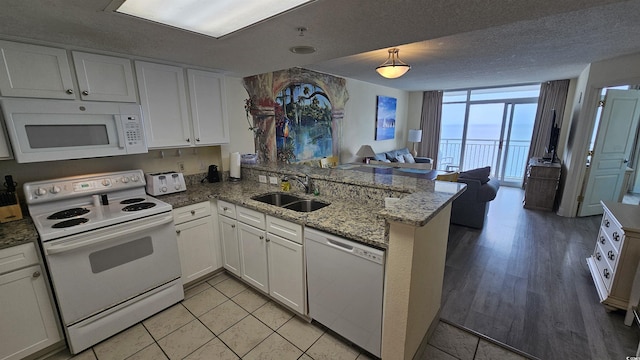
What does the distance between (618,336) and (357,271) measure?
2055mm

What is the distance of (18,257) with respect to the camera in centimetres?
157

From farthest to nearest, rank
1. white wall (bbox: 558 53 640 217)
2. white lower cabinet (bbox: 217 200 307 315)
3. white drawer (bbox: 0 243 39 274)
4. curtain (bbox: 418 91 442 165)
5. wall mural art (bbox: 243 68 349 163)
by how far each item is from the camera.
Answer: curtain (bbox: 418 91 442 165) → white wall (bbox: 558 53 640 217) → wall mural art (bbox: 243 68 349 163) → white lower cabinet (bbox: 217 200 307 315) → white drawer (bbox: 0 243 39 274)

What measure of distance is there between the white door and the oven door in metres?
5.96

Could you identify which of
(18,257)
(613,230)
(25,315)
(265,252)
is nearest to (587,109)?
(613,230)

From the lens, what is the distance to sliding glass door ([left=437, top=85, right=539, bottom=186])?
20.6 feet

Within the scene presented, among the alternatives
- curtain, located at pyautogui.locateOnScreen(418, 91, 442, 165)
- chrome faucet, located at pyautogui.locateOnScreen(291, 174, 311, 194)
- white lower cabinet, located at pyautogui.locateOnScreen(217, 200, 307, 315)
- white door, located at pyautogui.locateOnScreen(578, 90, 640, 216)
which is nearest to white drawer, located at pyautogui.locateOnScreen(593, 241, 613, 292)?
white door, located at pyautogui.locateOnScreen(578, 90, 640, 216)

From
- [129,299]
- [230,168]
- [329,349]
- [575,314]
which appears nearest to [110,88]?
[230,168]

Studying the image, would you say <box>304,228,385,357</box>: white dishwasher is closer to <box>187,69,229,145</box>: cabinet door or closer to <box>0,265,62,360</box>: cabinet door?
<box>187,69,229,145</box>: cabinet door

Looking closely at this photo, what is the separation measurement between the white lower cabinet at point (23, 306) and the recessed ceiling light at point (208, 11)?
63.5 inches

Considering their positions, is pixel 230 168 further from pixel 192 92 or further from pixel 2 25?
pixel 2 25

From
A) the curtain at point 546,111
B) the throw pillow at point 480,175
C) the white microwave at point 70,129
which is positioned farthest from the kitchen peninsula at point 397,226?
→ the curtain at point 546,111

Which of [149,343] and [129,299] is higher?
[129,299]

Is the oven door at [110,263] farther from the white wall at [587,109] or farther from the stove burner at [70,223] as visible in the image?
the white wall at [587,109]

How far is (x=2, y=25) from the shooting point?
1456 millimetres
